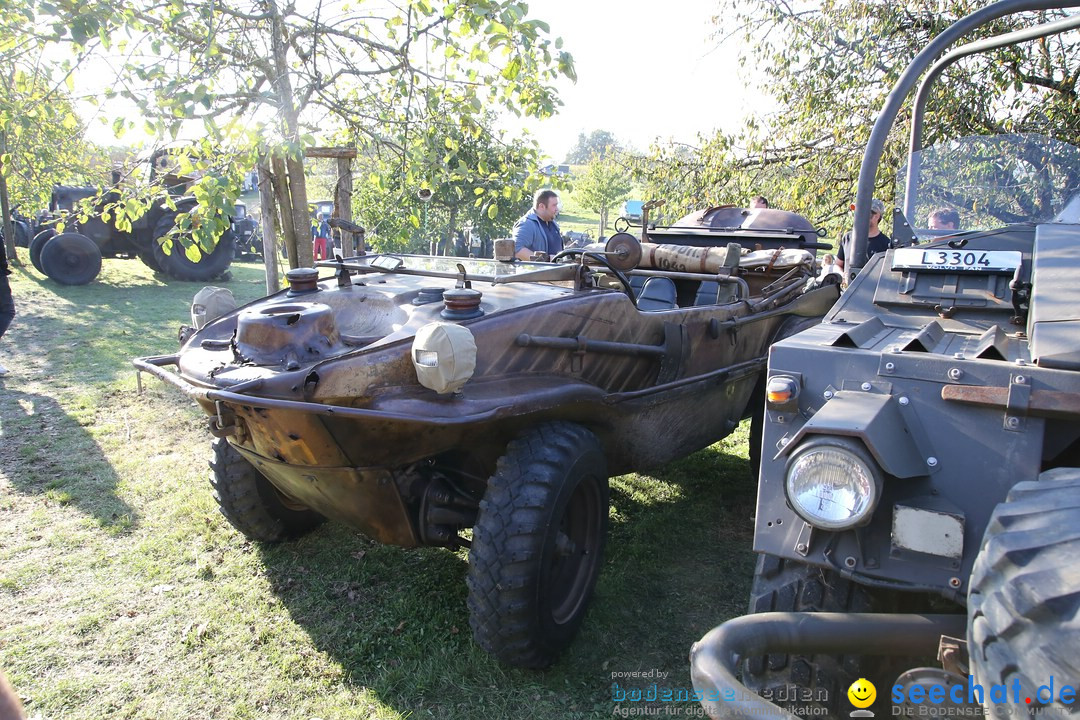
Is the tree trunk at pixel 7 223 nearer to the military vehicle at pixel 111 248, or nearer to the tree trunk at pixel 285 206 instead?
the military vehicle at pixel 111 248

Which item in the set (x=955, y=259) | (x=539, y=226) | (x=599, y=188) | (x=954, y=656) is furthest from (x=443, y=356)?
(x=599, y=188)

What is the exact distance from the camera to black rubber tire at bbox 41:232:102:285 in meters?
14.2

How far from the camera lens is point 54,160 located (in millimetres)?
13320

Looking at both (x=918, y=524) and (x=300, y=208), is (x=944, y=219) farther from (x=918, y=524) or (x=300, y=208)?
(x=300, y=208)

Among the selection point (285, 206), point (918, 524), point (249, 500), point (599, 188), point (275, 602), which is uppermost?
point (599, 188)

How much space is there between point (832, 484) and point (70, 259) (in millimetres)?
15638

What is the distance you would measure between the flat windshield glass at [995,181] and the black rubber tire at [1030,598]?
2.67 meters

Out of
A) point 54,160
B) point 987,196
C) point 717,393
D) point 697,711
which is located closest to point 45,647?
point 697,711

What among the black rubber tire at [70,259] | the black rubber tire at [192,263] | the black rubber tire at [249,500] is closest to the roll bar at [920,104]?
the black rubber tire at [249,500]

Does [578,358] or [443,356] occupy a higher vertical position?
[443,356]

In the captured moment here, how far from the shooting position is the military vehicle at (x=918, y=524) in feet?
5.03

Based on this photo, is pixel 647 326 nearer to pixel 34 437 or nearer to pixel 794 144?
pixel 34 437

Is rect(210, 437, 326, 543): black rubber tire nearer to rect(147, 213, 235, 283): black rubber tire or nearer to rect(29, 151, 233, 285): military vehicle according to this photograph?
rect(29, 151, 233, 285): military vehicle

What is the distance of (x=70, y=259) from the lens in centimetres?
1439
